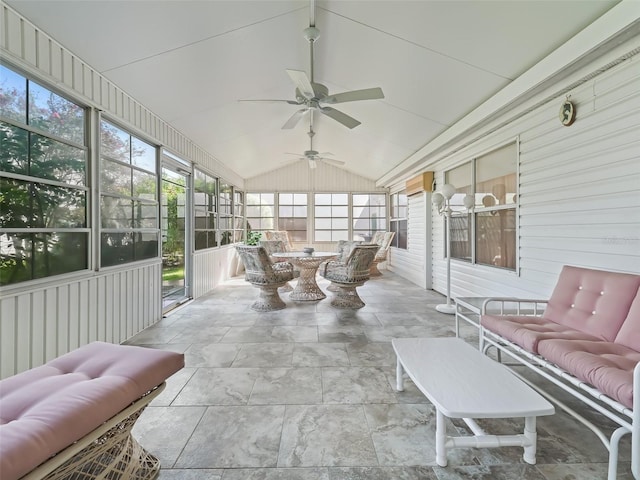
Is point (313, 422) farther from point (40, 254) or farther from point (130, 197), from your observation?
point (130, 197)

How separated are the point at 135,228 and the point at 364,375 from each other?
9.76ft

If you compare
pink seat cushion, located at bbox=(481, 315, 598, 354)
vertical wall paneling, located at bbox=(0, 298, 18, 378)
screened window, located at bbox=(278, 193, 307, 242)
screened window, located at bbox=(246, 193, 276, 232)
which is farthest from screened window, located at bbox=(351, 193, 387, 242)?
vertical wall paneling, located at bbox=(0, 298, 18, 378)

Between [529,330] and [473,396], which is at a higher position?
[529,330]

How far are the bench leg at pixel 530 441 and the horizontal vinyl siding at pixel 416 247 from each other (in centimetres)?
443

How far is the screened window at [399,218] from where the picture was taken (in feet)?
24.5

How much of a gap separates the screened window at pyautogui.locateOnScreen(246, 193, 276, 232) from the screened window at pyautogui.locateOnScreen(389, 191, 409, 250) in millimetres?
3607

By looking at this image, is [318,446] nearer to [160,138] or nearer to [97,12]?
[97,12]

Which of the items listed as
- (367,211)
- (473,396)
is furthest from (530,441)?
(367,211)

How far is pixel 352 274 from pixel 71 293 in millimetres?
3128

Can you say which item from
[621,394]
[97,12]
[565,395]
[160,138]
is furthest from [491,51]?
[160,138]

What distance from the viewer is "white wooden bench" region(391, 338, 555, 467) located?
1.32 meters

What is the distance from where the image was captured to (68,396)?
109cm

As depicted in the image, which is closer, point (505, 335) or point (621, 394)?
point (621, 394)

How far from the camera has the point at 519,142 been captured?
3275mm
